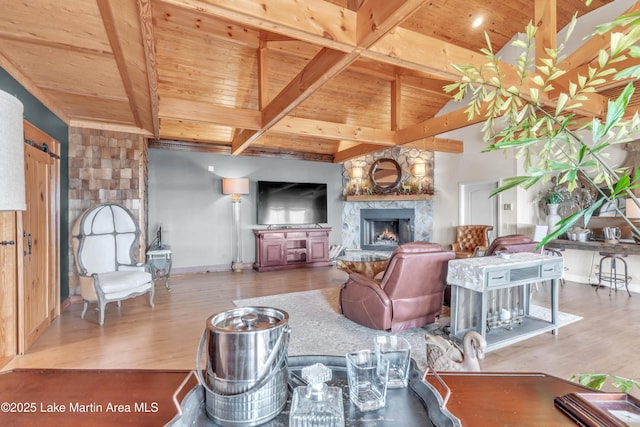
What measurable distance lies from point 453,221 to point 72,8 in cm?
693

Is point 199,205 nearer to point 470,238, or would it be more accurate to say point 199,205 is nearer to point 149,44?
point 149,44

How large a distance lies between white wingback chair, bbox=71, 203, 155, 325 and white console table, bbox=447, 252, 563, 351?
348 centimetres

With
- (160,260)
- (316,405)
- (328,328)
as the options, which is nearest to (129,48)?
(316,405)

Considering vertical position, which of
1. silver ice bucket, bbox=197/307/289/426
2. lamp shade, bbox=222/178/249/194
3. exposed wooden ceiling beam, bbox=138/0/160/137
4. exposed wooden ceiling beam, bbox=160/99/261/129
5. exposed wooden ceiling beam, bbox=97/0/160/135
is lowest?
silver ice bucket, bbox=197/307/289/426

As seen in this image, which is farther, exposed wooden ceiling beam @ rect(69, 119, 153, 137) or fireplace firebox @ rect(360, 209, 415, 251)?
fireplace firebox @ rect(360, 209, 415, 251)

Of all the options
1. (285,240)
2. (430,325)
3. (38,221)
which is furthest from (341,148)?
(38,221)

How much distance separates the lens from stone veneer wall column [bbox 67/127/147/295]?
4.09m

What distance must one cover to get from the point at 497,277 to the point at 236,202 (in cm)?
491

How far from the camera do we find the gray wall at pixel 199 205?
584cm

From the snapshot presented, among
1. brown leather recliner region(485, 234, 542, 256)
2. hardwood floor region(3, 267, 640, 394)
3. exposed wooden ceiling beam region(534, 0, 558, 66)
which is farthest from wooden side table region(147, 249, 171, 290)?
exposed wooden ceiling beam region(534, 0, 558, 66)

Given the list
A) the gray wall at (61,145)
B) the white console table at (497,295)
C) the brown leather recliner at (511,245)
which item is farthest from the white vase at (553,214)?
the gray wall at (61,145)

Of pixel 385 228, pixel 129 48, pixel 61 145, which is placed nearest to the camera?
pixel 129 48

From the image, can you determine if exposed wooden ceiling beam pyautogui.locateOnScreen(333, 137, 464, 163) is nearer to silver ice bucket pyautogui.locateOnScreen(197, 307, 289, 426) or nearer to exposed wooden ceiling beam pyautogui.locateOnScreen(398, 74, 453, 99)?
exposed wooden ceiling beam pyautogui.locateOnScreen(398, 74, 453, 99)

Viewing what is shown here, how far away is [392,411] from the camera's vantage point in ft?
2.22
